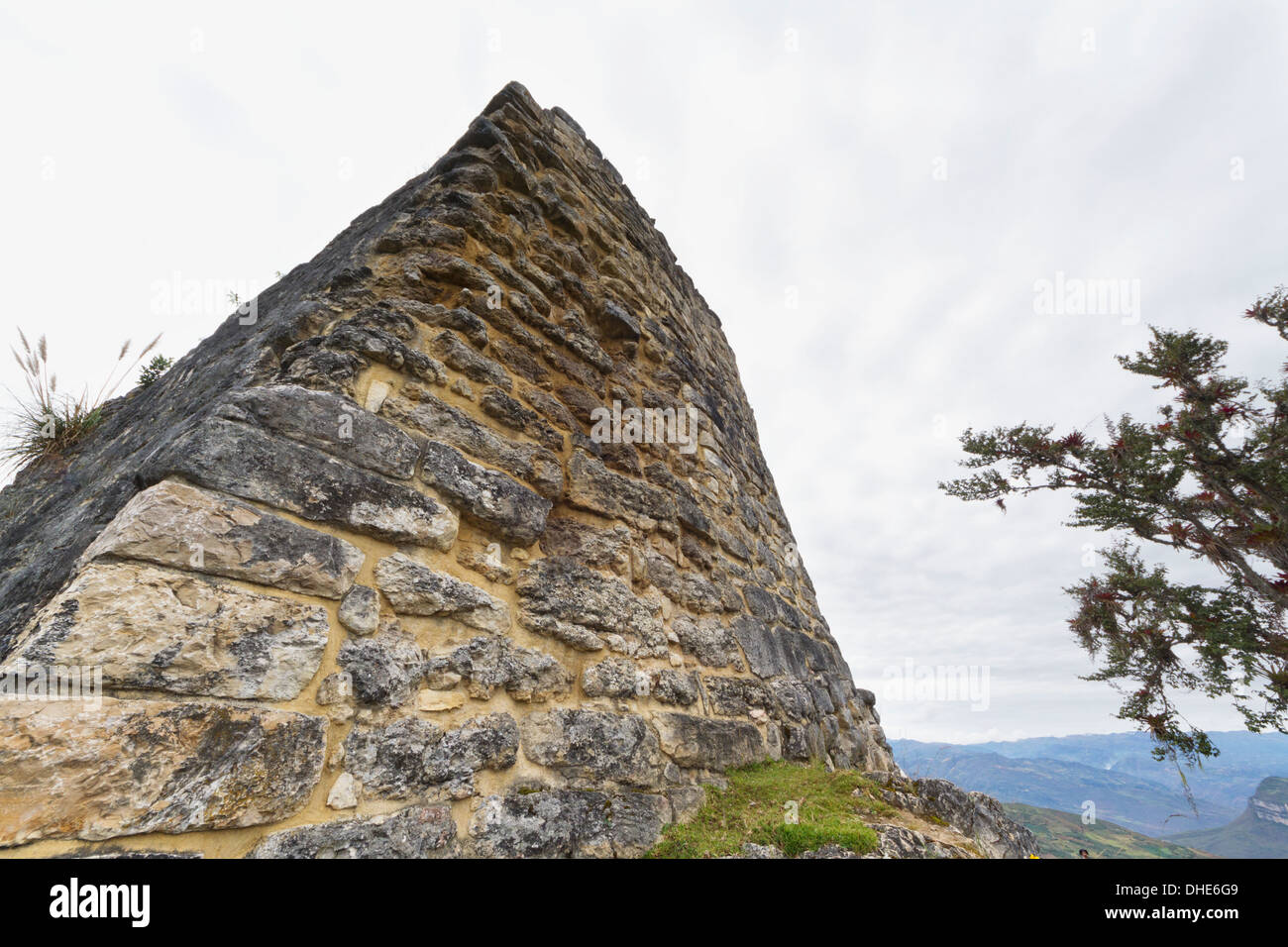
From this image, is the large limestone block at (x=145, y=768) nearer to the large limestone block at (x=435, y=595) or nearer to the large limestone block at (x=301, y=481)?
the large limestone block at (x=435, y=595)

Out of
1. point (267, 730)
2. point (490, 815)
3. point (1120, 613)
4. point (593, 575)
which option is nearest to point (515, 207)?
point (593, 575)

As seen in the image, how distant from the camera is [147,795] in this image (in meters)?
1.24

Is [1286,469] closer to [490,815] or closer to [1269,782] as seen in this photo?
[490,815]

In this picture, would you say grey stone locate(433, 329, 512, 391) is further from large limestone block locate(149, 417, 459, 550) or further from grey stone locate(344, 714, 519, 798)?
grey stone locate(344, 714, 519, 798)

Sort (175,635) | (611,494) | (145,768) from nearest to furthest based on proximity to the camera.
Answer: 1. (145,768)
2. (175,635)
3. (611,494)

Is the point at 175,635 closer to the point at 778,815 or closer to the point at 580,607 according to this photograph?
the point at 580,607

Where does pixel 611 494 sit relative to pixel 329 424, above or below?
below

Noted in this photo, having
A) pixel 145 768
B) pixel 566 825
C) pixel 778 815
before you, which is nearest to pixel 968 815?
pixel 778 815

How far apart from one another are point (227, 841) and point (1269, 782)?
123 m

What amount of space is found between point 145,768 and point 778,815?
97.3 inches

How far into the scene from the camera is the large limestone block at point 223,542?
145 centimetres

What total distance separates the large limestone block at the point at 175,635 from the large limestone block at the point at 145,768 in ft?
0.24

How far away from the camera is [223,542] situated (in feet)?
5.12

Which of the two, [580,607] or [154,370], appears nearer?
[580,607]
